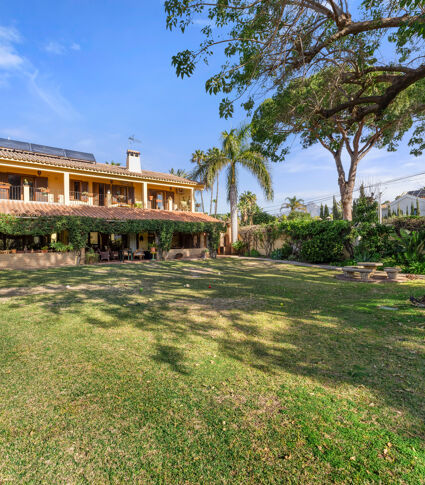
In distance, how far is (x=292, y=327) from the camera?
17.2 feet

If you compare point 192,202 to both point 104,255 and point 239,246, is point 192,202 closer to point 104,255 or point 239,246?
point 239,246

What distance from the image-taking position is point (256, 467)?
2.03 metres

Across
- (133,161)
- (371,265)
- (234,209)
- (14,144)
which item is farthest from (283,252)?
(14,144)

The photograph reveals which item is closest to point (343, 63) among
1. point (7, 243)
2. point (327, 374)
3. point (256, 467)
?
point (327, 374)

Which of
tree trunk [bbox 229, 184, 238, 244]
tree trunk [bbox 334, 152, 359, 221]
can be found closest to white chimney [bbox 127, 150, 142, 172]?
tree trunk [bbox 229, 184, 238, 244]

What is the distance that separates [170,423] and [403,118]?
1654 cm

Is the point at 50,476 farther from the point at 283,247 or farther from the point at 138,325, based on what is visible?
the point at 283,247

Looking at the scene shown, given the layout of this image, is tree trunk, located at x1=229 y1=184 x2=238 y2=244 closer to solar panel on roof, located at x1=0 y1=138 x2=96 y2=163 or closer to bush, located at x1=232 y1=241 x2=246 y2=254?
bush, located at x1=232 y1=241 x2=246 y2=254

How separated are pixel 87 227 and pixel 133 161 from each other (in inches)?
399

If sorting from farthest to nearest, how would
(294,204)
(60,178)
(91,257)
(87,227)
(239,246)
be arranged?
(294,204)
(239,246)
(60,178)
(91,257)
(87,227)

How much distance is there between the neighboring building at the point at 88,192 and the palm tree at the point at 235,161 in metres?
3.28

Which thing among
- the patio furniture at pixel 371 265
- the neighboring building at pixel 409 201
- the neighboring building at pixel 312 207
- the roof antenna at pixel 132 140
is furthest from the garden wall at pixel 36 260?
the neighboring building at pixel 409 201

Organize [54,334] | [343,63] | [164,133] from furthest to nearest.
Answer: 1. [164,133]
2. [343,63]
3. [54,334]

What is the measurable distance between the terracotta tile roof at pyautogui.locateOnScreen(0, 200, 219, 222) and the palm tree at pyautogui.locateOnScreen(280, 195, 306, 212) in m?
33.8
